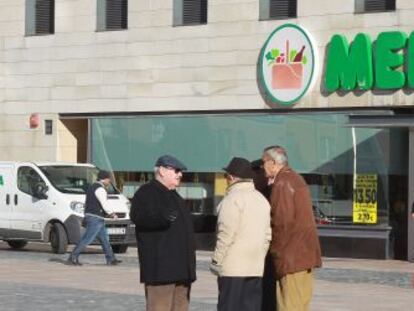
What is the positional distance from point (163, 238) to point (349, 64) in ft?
50.5

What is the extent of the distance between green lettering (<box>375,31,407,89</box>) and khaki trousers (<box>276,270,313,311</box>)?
46.0ft

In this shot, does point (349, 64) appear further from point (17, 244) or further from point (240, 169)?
point (240, 169)

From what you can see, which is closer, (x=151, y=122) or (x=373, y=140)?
(x=373, y=140)

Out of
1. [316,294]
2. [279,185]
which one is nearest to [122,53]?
[316,294]

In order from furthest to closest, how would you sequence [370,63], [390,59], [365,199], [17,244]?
[17,244] → [365,199] → [370,63] → [390,59]

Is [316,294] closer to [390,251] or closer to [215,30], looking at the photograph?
[390,251]

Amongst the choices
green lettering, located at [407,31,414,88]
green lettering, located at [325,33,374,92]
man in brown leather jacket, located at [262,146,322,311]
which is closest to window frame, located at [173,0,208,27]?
green lettering, located at [325,33,374,92]

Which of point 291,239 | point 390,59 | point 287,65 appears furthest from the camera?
point 287,65

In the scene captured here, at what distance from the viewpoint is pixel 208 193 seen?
2706 centimetres

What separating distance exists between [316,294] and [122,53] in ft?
42.7

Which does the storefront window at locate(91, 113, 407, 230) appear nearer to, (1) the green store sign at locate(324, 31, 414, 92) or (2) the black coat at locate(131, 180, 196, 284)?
(1) the green store sign at locate(324, 31, 414, 92)

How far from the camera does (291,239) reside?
10.0m

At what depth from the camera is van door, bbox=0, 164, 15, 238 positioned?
2502 cm

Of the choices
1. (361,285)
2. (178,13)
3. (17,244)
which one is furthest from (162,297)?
(178,13)
